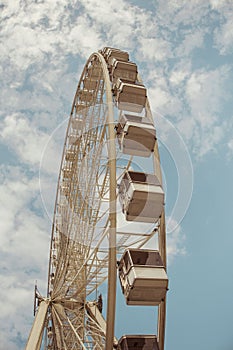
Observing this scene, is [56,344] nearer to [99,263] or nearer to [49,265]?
A: [99,263]

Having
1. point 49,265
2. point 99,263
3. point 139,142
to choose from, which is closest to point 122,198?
point 139,142

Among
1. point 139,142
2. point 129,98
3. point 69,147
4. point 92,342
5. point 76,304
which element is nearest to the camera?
point 139,142

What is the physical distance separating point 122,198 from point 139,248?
0.71 metres

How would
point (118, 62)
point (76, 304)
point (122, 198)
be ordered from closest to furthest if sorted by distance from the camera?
point (122, 198) → point (118, 62) → point (76, 304)

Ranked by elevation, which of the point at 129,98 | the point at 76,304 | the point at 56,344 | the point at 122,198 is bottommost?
the point at 56,344

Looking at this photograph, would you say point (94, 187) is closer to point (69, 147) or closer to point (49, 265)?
point (69, 147)

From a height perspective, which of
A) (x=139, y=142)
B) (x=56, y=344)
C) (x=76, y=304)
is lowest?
(x=56, y=344)

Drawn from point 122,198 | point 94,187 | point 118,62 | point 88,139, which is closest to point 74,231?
point 94,187

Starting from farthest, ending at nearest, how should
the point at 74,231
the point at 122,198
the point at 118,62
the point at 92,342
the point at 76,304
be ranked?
the point at 76,304, the point at 74,231, the point at 92,342, the point at 118,62, the point at 122,198

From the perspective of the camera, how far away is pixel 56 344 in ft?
25.1

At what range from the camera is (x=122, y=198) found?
498cm

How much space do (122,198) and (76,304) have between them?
472 cm

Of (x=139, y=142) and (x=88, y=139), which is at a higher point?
(x=88, y=139)

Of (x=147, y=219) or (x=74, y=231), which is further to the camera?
(x=74, y=231)
